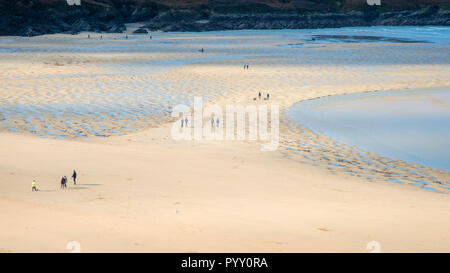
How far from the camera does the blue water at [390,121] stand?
664 inches

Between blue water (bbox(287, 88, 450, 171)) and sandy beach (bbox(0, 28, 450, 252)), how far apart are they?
2.56 ft

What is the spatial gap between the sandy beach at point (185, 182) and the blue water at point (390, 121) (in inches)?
30.7

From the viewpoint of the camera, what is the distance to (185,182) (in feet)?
41.3

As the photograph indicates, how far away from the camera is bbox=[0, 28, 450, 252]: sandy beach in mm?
8398

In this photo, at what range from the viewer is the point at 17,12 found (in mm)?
85625

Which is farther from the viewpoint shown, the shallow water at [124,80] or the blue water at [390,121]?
the shallow water at [124,80]

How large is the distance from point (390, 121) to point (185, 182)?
10.8m

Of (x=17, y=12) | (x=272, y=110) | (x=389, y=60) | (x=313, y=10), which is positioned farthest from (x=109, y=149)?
(x=313, y=10)

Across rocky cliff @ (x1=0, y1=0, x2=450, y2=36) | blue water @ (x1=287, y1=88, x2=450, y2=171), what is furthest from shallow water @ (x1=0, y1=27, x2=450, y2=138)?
rocky cliff @ (x1=0, y1=0, x2=450, y2=36)

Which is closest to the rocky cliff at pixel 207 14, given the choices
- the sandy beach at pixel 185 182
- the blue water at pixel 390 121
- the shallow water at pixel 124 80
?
the shallow water at pixel 124 80

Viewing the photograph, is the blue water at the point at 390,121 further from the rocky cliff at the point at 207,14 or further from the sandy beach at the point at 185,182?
the rocky cliff at the point at 207,14

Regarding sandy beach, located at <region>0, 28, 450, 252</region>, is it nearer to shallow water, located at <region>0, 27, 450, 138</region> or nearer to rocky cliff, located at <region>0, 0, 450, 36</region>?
shallow water, located at <region>0, 27, 450, 138</region>
